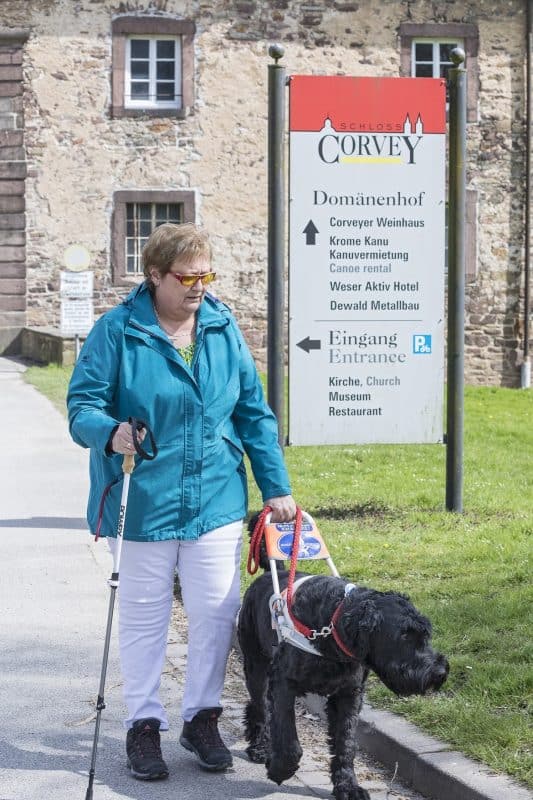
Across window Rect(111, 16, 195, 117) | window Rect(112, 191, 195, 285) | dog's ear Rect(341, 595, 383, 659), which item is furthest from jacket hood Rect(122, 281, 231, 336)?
window Rect(111, 16, 195, 117)

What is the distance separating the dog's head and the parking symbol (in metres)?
5.59

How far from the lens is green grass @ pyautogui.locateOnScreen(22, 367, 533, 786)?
5.04 metres

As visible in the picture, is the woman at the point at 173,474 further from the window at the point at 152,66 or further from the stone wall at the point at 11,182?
the stone wall at the point at 11,182

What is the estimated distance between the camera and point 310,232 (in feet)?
31.0

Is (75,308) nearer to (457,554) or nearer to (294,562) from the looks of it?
(457,554)

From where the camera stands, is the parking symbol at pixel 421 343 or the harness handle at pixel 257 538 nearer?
the harness handle at pixel 257 538

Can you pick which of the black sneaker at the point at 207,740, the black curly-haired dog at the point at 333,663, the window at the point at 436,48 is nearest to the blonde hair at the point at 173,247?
the black curly-haired dog at the point at 333,663

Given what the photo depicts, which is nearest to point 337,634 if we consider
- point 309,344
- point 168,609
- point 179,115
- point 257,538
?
point 257,538

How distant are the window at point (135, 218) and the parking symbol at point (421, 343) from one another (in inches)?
654

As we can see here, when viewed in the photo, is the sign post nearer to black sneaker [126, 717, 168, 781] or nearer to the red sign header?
the red sign header

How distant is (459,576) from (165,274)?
3.39 meters

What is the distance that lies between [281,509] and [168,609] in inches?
22.1

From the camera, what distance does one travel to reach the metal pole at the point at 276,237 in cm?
932

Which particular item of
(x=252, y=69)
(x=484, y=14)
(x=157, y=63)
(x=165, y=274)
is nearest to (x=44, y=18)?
(x=157, y=63)
